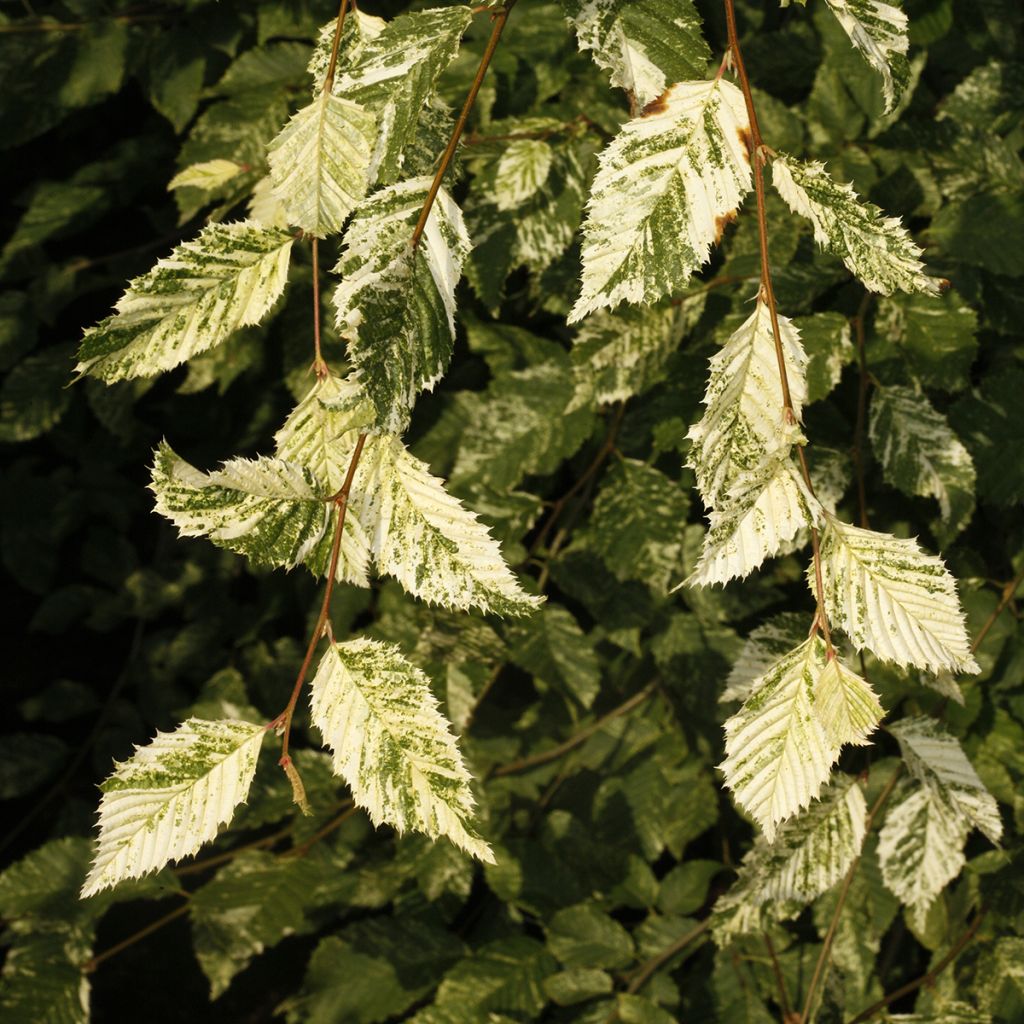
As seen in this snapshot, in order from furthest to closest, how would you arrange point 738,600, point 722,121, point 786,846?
1. point 738,600
2. point 786,846
3. point 722,121

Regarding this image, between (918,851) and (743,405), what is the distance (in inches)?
27.0

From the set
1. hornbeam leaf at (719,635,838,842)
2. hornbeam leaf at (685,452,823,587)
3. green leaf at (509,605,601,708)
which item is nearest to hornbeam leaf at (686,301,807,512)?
hornbeam leaf at (685,452,823,587)

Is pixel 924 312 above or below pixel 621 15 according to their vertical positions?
below

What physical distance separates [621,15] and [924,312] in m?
0.65

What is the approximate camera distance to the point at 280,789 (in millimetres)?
1631

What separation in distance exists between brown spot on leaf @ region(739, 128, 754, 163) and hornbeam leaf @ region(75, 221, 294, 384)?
0.36 m

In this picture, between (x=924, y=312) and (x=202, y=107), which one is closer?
(x=924, y=312)

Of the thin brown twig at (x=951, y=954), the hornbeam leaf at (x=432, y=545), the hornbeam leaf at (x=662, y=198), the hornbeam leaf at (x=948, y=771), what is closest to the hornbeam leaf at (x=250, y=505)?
the hornbeam leaf at (x=432, y=545)

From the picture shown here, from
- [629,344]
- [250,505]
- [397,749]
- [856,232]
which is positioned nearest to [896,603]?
[856,232]

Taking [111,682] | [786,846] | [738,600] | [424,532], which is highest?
[424,532]

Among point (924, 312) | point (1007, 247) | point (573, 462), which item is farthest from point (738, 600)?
point (1007, 247)

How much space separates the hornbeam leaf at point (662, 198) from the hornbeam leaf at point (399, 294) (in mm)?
104

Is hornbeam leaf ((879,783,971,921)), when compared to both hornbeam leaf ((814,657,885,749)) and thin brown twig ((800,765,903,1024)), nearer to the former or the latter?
thin brown twig ((800,765,903,1024))

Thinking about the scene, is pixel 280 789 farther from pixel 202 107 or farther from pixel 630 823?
pixel 202 107
